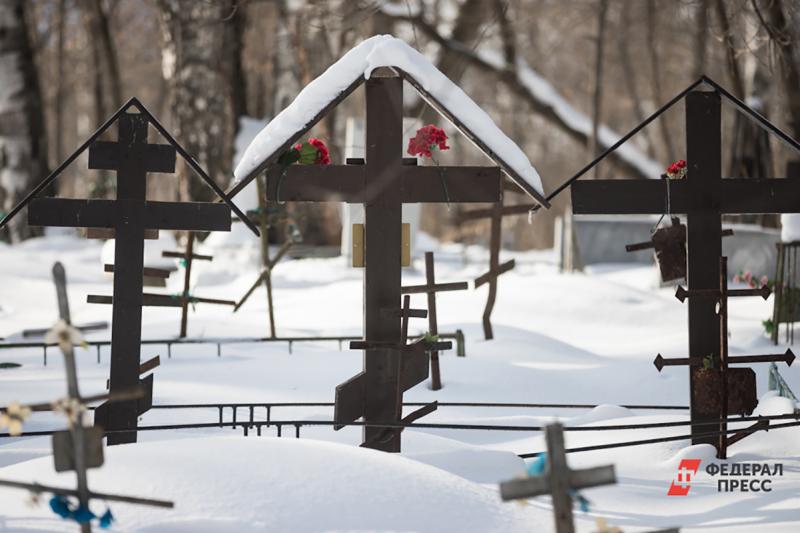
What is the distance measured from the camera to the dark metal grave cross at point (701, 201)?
7.14 m

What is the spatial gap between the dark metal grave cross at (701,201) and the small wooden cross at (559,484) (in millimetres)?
3715

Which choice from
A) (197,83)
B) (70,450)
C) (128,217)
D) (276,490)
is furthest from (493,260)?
(197,83)

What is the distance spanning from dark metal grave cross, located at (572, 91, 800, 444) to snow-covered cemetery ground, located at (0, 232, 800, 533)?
35.9 inches

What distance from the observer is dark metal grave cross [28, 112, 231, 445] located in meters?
6.80

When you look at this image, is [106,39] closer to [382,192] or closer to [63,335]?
[382,192]

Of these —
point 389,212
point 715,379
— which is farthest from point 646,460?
point 389,212

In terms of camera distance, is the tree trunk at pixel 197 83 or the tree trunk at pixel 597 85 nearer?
the tree trunk at pixel 197 83

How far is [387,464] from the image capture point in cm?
521

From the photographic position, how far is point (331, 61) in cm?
2050

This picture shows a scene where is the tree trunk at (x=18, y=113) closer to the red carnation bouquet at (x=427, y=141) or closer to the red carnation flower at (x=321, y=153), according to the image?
the red carnation flower at (x=321, y=153)

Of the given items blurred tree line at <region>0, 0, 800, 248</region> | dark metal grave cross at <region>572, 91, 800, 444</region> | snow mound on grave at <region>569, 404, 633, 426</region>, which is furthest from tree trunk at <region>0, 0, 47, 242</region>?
dark metal grave cross at <region>572, 91, 800, 444</region>

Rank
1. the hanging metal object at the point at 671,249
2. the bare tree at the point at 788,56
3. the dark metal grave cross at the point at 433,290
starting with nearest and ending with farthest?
1. the hanging metal object at the point at 671,249
2. the dark metal grave cross at the point at 433,290
3. the bare tree at the point at 788,56

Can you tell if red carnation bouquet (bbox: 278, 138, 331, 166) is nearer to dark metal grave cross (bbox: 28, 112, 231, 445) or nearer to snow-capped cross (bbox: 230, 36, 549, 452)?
snow-capped cross (bbox: 230, 36, 549, 452)

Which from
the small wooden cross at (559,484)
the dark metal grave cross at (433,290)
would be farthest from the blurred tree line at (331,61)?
the small wooden cross at (559,484)
